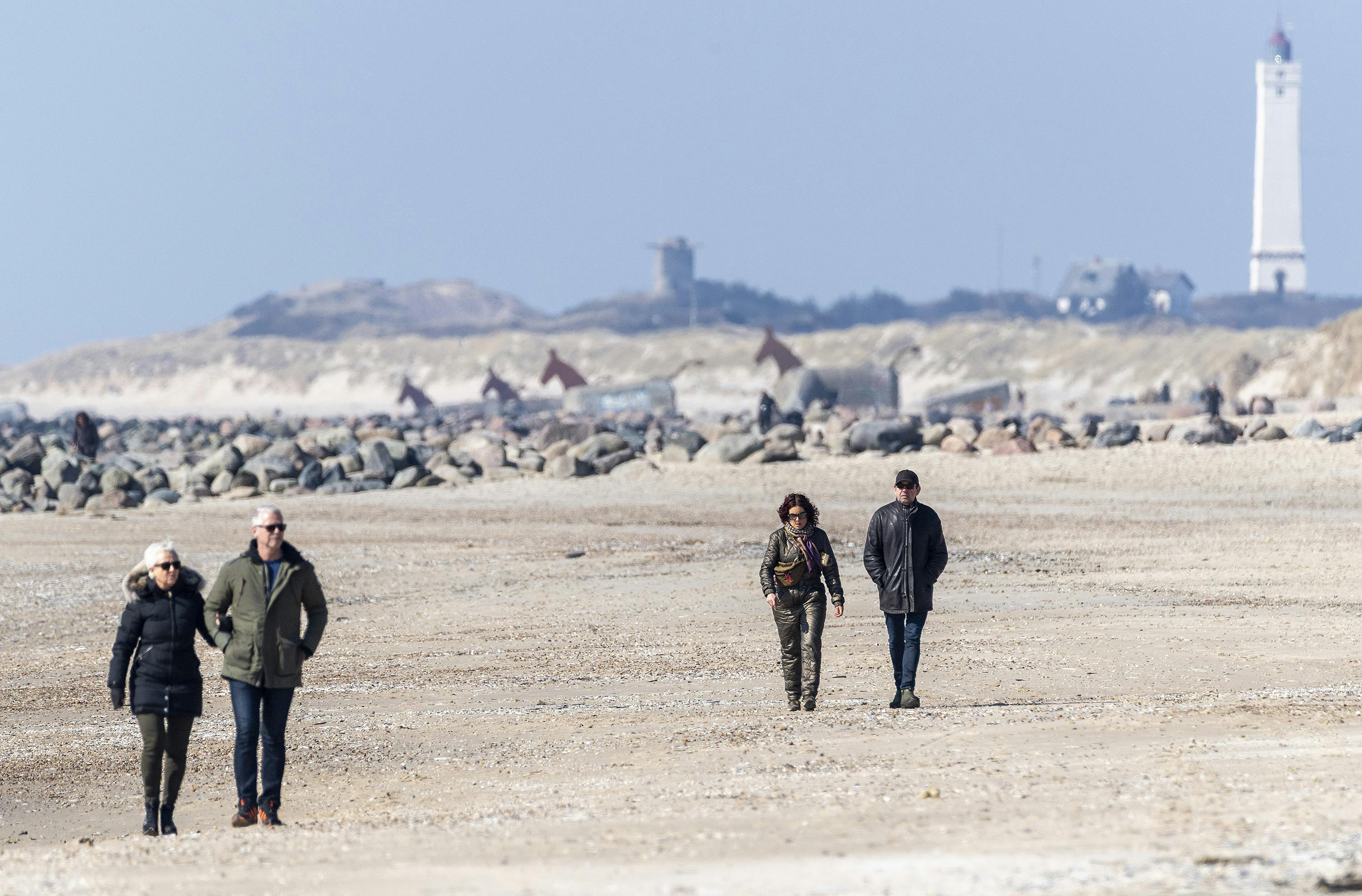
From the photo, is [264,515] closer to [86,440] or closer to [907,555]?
[907,555]

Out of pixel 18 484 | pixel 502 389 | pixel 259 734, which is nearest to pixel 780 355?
pixel 502 389

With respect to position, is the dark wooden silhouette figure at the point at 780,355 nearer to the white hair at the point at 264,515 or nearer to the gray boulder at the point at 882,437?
the gray boulder at the point at 882,437

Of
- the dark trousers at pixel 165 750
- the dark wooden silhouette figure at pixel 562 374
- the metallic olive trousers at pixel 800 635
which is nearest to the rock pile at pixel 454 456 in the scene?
the metallic olive trousers at pixel 800 635

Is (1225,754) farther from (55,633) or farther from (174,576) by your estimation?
(55,633)

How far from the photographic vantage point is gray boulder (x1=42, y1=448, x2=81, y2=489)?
106ft

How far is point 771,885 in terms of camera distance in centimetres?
629

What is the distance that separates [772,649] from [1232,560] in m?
7.49

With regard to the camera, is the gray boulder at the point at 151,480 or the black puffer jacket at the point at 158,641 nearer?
the black puffer jacket at the point at 158,641

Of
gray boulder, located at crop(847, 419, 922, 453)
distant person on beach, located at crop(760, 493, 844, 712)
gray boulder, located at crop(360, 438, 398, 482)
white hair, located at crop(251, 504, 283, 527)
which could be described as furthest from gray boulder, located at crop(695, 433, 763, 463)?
white hair, located at crop(251, 504, 283, 527)

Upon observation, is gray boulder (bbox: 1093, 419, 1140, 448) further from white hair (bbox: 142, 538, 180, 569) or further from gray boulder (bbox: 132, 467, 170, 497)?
white hair (bbox: 142, 538, 180, 569)

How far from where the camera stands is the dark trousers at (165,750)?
808 centimetres

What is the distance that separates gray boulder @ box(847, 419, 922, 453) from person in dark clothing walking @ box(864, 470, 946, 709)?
23.8 m

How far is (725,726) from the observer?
402 inches

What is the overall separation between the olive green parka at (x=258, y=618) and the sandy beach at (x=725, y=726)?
2.46 ft
